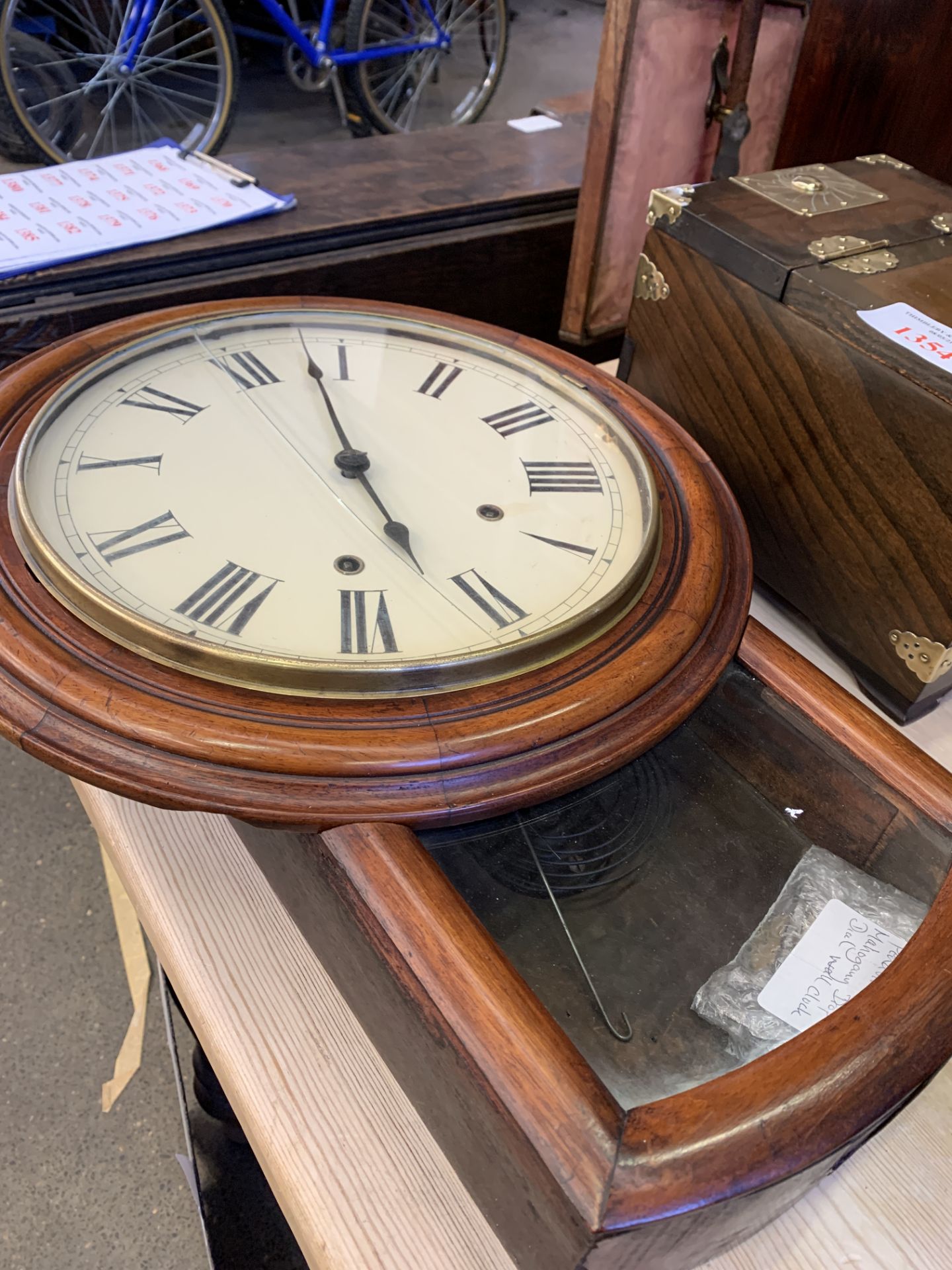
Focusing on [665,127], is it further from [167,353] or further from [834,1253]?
[834,1253]

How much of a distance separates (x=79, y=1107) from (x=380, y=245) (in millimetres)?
1235

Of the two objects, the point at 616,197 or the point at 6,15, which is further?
the point at 6,15

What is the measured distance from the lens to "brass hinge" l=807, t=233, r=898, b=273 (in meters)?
0.93

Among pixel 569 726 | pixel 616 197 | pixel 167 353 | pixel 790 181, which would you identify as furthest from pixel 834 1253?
pixel 616 197

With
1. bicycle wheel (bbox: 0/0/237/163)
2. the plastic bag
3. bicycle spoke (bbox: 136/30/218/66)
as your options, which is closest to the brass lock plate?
the plastic bag

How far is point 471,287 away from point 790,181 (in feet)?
1.77

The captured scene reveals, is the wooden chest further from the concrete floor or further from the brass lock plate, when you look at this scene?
the concrete floor

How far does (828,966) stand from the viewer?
2.08ft

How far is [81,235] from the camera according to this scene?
1.22 metres

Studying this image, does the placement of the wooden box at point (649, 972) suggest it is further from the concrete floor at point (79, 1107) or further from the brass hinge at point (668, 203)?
the concrete floor at point (79, 1107)

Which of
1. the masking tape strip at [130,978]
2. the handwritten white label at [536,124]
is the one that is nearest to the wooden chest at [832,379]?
the handwritten white label at [536,124]

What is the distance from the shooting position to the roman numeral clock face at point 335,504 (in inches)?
25.9

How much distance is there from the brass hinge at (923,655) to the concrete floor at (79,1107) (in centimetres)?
98

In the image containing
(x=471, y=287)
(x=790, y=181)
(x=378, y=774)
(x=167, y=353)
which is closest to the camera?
(x=378, y=774)
